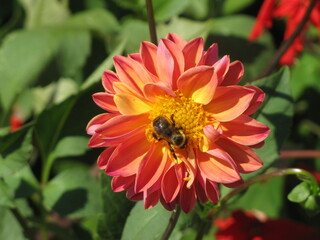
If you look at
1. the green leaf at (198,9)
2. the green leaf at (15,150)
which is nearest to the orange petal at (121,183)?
the green leaf at (15,150)

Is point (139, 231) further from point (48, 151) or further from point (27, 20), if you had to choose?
point (27, 20)

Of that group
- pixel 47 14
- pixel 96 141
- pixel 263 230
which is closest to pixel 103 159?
pixel 96 141

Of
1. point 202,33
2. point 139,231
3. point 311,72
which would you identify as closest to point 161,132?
point 139,231

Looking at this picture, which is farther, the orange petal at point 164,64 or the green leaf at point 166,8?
the green leaf at point 166,8

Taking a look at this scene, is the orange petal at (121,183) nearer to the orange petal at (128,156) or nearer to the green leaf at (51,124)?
the orange petal at (128,156)

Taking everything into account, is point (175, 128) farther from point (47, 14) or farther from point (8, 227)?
point (47, 14)

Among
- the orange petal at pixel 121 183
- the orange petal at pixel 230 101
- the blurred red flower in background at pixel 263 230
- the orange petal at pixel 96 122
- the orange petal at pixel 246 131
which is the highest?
the orange petal at pixel 96 122
